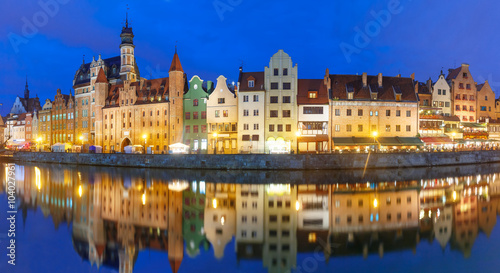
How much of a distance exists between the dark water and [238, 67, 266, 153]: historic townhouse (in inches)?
786

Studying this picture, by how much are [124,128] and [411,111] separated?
57.3m

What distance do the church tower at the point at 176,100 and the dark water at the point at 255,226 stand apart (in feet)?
88.5

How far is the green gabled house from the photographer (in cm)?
6612

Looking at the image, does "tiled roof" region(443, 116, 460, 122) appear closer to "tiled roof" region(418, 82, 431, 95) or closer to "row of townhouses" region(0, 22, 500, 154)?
"row of townhouses" region(0, 22, 500, 154)

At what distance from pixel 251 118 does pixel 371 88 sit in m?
22.5

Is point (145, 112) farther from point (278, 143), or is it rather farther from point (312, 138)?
point (312, 138)

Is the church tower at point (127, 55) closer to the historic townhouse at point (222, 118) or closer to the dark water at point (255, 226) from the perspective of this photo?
the historic townhouse at point (222, 118)

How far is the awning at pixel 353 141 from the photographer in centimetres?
5850

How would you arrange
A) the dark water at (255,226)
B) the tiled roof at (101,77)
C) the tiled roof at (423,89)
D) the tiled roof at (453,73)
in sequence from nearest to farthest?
1. the dark water at (255,226)
2. the tiled roof at (423,89)
3. the tiled roof at (453,73)
4. the tiled roof at (101,77)

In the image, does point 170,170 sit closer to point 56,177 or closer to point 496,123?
point 56,177

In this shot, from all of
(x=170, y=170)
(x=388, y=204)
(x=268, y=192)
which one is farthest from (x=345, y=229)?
(x=170, y=170)

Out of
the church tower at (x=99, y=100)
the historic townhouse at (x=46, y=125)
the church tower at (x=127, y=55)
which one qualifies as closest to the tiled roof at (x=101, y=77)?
the church tower at (x=99, y=100)

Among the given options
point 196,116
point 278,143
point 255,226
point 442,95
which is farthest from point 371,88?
point 255,226

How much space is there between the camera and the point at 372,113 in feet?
204
